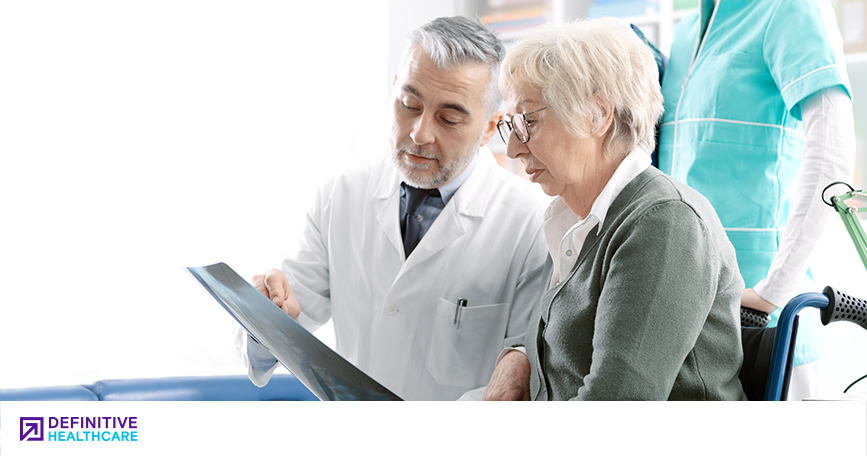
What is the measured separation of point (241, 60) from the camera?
2.28m

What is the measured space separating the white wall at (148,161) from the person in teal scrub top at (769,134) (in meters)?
1.28

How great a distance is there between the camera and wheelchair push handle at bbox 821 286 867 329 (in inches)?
30.3

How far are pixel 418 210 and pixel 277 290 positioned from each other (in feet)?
1.06

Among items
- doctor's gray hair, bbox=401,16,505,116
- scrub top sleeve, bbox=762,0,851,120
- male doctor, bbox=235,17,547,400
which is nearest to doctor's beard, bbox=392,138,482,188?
male doctor, bbox=235,17,547,400

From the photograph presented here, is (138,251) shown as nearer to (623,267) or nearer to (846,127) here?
(623,267)

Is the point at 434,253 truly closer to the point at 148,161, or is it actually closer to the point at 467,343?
the point at 467,343

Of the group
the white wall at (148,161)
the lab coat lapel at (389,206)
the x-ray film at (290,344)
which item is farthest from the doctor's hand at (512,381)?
the white wall at (148,161)

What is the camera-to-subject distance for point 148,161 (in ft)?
6.71

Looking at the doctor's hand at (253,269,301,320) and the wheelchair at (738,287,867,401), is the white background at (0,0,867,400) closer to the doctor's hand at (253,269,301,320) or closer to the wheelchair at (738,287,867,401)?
the doctor's hand at (253,269,301,320)

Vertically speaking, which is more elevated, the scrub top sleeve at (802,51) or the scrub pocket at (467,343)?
the scrub top sleeve at (802,51)

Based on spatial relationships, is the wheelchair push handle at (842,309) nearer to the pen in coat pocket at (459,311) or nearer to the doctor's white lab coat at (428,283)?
the doctor's white lab coat at (428,283)
